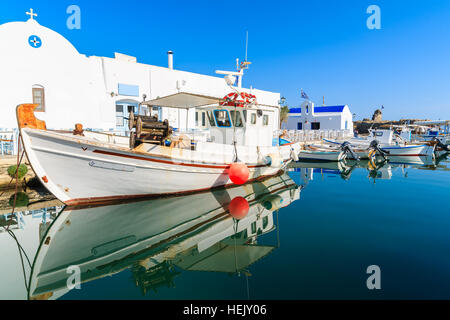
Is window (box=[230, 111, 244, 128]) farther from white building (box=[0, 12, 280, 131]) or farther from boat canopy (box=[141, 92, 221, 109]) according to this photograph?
white building (box=[0, 12, 280, 131])

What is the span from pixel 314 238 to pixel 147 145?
209 inches

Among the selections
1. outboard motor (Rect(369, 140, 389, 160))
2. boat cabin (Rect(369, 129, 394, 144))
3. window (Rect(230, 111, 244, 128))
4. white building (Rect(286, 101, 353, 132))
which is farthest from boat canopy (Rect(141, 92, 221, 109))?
white building (Rect(286, 101, 353, 132))

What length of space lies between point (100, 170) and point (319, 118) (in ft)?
130

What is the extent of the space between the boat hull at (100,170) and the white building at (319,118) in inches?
1425

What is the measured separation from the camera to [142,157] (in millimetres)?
7371

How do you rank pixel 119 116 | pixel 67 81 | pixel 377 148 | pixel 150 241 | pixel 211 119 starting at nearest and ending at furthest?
pixel 150 241 → pixel 211 119 → pixel 67 81 → pixel 119 116 → pixel 377 148

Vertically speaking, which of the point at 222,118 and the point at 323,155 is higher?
the point at 222,118

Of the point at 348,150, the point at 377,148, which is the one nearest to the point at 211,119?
the point at 348,150

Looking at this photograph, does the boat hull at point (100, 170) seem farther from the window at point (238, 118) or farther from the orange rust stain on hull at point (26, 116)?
the window at point (238, 118)

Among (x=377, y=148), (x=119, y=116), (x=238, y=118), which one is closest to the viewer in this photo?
(x=238, y=118)

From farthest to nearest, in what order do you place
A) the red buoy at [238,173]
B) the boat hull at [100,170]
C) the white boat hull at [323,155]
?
the white boat hull at [323,155] < the red buoy at [238,173] < the boat hull at [100,170]

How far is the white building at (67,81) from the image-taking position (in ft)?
41.0

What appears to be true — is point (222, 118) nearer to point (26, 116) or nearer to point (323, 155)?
point (26, 116)

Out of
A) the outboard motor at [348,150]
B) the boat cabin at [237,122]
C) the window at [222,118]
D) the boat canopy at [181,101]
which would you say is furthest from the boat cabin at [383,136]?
the boat canopy at [181,101]
